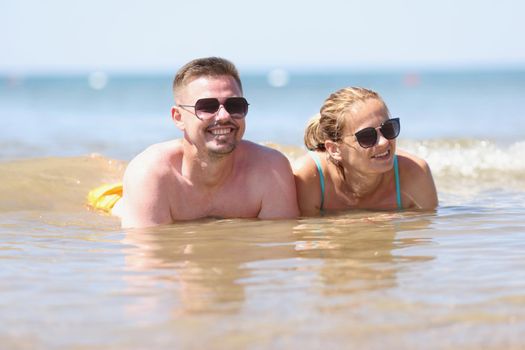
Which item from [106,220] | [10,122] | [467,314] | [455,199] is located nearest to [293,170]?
[106,220]

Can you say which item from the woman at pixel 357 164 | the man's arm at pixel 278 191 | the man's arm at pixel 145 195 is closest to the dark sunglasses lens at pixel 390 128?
the woman at pixel 357 164

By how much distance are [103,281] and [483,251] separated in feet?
7.09

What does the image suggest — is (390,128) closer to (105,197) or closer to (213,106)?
(213,106)

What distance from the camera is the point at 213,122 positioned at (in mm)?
5809

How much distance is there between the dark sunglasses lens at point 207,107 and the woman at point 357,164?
3.02ft

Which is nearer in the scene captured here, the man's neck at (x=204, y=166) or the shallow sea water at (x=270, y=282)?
the shallow sea water at (x=270, y=282)

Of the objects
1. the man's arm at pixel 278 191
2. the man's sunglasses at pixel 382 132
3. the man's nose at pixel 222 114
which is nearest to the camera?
the man's nose at pixel 222 114

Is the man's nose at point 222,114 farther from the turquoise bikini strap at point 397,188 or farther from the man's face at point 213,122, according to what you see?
the turquoise bikini strap at point 397,188

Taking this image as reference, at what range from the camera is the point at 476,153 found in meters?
12.3

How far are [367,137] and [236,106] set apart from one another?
95 centimetres

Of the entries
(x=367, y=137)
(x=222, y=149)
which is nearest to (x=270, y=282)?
(x=222, y=149)

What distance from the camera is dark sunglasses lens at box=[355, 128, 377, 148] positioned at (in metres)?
6.04

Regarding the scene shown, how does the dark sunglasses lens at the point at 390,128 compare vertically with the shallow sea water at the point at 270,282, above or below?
above

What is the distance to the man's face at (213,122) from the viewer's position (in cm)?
581
